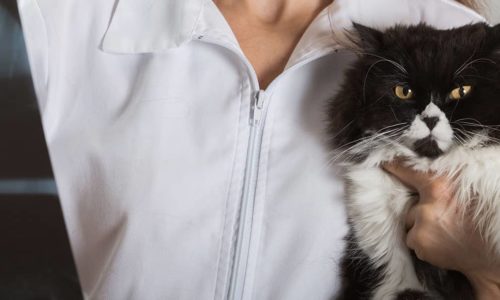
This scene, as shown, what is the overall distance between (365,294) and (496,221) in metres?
0.33

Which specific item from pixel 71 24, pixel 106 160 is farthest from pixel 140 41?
pixel 106 160

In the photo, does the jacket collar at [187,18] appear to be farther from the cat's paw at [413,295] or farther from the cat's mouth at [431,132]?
the cat's paw at [413,295]

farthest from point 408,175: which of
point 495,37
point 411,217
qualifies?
point 495,37

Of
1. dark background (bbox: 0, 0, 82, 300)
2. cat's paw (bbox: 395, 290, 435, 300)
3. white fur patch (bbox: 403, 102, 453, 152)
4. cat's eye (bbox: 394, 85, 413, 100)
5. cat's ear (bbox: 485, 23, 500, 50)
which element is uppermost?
dark background (bbox: 0, 0, 82, 300)

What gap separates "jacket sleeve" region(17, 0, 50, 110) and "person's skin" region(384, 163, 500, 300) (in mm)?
774

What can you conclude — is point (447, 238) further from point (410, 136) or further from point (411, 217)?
point (410, 136)

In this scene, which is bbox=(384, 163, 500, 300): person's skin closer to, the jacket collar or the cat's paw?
the cat's paw

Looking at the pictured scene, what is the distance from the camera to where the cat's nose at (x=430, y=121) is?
901 millimetres

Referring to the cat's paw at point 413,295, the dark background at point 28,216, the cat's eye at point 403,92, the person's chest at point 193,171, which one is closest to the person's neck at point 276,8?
the person's chest at point 193,171

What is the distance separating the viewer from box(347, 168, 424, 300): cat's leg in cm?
104

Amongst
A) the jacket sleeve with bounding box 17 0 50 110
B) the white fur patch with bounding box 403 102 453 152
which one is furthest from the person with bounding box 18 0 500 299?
the white fur patch with bounding box 403 102 453 152

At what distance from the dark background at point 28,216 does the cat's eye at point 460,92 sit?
2.43 ft

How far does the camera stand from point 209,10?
1.04 metres

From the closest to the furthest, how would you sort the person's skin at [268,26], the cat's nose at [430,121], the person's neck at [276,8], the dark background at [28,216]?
1. the dark background at [28,216]
2. the cat's nose at [430,121]
3. the person's skin at [268,26]
4. the person's neck at [276,8]
